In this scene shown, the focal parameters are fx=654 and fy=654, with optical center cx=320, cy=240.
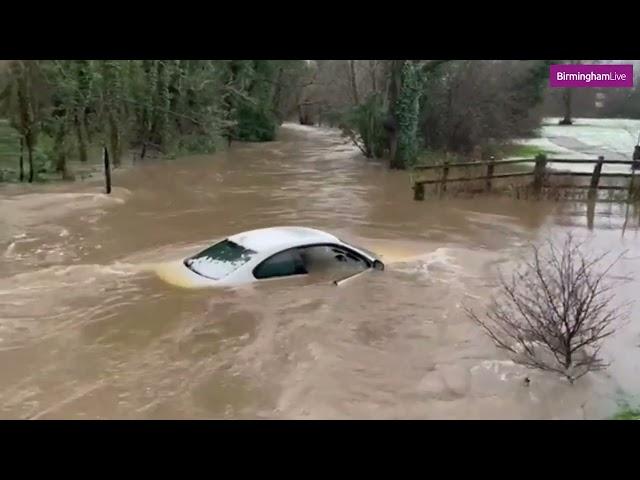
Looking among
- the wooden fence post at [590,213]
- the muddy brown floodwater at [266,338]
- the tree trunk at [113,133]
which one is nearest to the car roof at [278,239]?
the muddy brown floodwater at [266,338]

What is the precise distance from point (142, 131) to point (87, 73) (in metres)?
7.66

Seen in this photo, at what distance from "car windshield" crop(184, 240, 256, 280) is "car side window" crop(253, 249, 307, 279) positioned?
25cm

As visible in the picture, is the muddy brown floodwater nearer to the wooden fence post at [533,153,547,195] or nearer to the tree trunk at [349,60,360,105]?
the wooden fence post at [533,153,547,195]

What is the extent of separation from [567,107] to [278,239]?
1259 inches

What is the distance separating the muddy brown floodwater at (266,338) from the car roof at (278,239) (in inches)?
24.2

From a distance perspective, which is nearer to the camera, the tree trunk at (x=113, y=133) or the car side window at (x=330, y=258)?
the car side window at (x=330, y=258)

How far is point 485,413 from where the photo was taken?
684 cm

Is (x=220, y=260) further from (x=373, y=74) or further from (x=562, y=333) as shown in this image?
(x=373, y=74)

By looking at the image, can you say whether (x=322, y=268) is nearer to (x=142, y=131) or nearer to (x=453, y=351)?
(x=453, y=351)

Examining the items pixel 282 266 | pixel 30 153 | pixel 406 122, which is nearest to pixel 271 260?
pixel 282 266

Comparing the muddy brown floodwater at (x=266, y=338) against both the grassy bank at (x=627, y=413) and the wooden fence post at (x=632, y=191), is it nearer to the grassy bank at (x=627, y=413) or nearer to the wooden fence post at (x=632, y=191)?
the grassy bank at (x=627, y=413)

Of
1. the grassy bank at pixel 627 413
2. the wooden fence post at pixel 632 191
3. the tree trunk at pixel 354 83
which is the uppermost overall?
the tree trunk at pixel 354 83

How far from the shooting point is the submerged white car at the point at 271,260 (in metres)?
9.20

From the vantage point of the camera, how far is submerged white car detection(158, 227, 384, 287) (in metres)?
9.20
